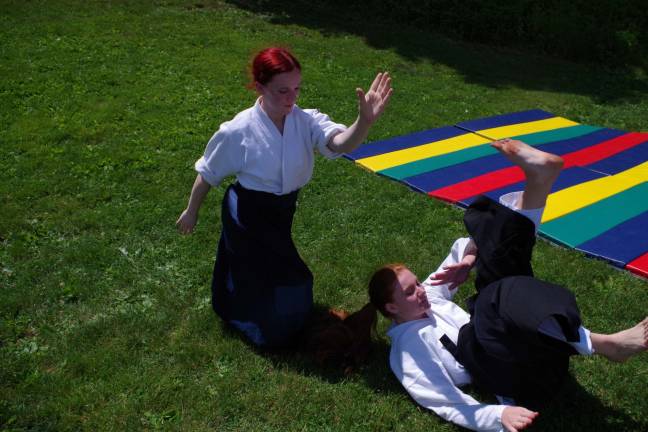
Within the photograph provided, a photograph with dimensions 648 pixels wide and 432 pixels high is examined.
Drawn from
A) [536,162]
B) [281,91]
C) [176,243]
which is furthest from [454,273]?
[176,243]

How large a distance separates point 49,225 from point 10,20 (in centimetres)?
732

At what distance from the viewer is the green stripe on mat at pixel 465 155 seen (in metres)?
5.98

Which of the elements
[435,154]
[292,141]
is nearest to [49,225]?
[292,141]

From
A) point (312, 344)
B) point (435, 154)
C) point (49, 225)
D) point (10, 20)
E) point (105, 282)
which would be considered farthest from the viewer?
point (10, 20)

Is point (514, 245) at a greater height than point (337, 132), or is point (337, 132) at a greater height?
point (337, 132)

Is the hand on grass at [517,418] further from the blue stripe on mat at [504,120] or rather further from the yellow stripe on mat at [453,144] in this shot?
the blue stripe on mat at [504,120]

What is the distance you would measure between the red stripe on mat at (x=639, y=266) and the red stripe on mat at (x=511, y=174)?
4.90 feet

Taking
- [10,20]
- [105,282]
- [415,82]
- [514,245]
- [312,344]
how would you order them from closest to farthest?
1. [514,245]
2. [312,344]
3. [105,282]
4. [415,82]
5. [10,20]

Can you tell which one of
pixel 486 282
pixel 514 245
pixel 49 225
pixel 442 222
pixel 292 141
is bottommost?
pixel 49 225

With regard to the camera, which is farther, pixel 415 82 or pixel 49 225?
pixel 415 82

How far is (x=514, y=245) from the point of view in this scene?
326 cm

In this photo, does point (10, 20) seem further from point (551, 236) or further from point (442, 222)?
point (551, 236)

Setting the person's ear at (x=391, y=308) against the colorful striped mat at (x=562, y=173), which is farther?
the colorful striped mat at (x=562, y=173)

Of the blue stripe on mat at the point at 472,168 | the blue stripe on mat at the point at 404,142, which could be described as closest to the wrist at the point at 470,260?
the blue stripe on mat at the point at 472,168
